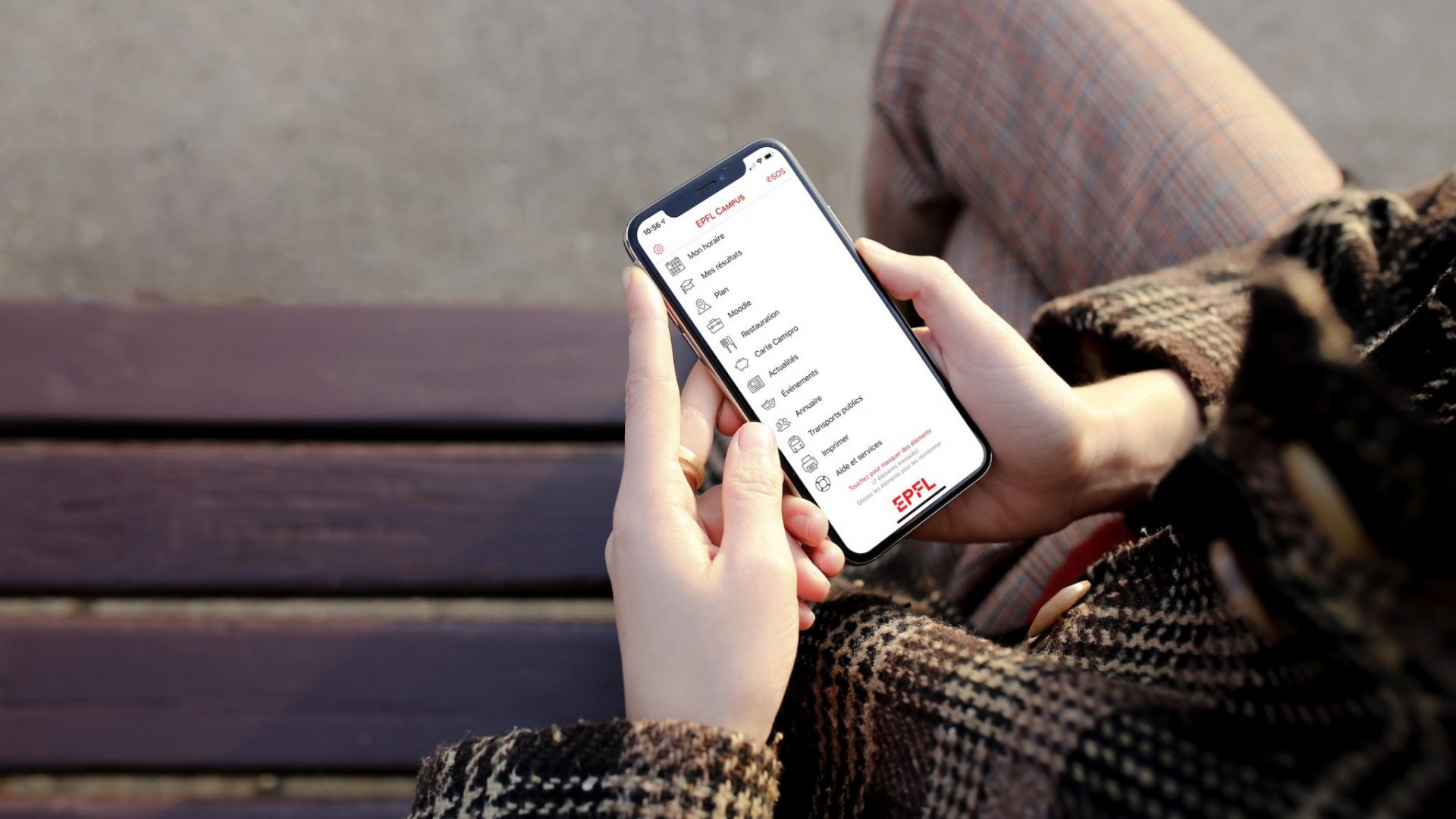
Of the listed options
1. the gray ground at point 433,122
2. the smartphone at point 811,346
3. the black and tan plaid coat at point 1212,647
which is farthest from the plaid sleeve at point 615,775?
the gray ground at point 433,122

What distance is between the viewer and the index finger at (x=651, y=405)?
0.62 m

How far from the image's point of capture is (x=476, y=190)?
1.57 meters

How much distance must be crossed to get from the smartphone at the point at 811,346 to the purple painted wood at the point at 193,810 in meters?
0.48

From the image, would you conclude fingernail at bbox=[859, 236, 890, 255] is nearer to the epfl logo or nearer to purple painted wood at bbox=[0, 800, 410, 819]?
the epfl logo

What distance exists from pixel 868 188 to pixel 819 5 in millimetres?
697

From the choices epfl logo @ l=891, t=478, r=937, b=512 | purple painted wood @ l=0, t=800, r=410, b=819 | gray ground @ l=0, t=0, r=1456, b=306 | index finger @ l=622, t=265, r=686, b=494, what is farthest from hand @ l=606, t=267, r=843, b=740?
gray ground @ l=0, t=0, r=1456, b=306

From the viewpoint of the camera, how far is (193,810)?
0.81 meters

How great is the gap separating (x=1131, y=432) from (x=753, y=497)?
13.8 inches

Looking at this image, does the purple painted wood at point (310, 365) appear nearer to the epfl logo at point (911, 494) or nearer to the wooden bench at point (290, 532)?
the wooden bench at point (290, 532)

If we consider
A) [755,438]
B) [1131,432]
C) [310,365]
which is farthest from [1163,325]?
[310,365]

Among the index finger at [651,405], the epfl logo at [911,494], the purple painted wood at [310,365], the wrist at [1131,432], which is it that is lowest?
the wrist at [1131,432]

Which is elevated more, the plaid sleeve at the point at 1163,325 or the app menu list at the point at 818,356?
the app menu list at the point at 818,356

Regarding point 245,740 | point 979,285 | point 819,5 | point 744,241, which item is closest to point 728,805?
point 744,241

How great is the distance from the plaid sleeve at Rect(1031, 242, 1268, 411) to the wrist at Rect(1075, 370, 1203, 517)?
0.02 m
